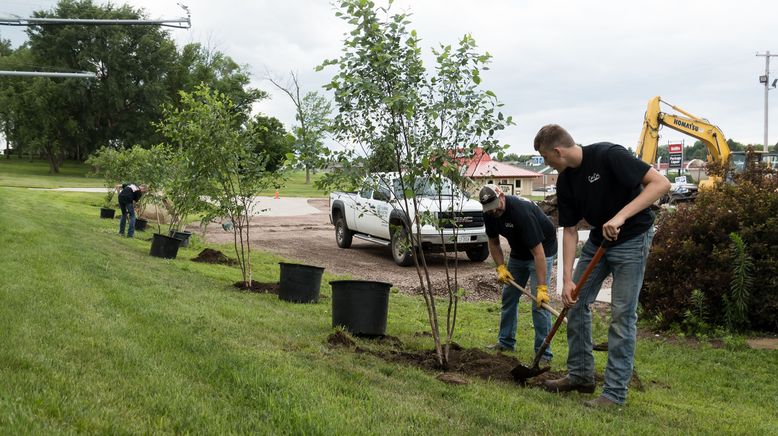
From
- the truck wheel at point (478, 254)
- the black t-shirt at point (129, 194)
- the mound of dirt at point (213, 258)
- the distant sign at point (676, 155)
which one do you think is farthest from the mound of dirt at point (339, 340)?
the distant sign at point (676, 155)

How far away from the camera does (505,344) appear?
680 cm

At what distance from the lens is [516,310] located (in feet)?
21.9

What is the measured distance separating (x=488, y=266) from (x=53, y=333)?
33.3 feet

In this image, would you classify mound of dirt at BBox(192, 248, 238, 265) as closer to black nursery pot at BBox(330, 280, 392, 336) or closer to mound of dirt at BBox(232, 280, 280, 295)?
mound of dirt at BBox(232, 280, 280, 295)

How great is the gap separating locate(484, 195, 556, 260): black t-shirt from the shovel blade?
1184 mm

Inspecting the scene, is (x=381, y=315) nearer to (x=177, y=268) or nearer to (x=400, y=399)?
(x=400, y=399)

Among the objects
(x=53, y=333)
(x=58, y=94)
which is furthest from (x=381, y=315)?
(x=58, y=94)

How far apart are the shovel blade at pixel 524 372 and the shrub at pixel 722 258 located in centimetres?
359

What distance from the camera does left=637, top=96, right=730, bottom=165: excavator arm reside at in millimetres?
22312

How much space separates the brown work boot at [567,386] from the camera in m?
4.98

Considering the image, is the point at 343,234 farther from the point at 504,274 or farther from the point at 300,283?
the point at 504,274

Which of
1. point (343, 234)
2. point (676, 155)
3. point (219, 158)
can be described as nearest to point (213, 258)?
point (219, 158)

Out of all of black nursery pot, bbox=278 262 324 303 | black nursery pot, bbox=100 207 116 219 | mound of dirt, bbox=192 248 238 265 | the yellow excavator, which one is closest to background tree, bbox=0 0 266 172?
black nursery pot, bbox=100 207 116 219

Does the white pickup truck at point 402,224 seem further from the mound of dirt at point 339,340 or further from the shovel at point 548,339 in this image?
the shovel at point 548,339
